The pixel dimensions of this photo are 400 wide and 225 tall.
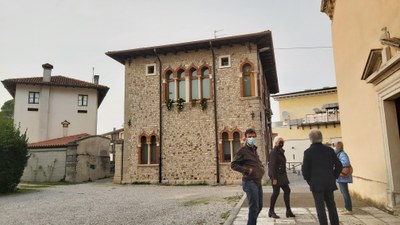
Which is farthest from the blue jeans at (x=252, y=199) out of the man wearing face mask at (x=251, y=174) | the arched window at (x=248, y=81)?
the arched window at (x=248, y=81)

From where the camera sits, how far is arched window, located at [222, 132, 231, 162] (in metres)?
17.3

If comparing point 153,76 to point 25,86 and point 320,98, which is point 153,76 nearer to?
point 25,86

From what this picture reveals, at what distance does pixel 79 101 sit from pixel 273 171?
27221 mm

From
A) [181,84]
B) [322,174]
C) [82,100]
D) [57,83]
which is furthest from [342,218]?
[57,83]

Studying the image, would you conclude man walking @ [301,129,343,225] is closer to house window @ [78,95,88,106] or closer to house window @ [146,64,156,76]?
house window @ [146,64,156,76]

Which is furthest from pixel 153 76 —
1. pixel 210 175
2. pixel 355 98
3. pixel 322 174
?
pixel 322 174

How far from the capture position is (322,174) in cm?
504

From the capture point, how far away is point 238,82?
17547mm

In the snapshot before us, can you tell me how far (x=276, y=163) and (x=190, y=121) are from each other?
1128cm

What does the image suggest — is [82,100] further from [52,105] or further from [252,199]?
[252,199]

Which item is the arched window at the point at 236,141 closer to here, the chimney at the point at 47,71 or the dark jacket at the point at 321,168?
the dark jacket at the point at 321,168

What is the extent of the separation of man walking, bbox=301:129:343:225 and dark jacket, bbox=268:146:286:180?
5.53 ft

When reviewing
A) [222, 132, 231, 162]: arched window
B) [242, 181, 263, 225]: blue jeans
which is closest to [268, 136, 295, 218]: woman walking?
[242, 181, 263, 225]: blue jeans

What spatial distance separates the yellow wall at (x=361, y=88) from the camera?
24.7ft
